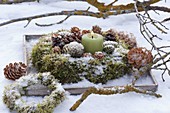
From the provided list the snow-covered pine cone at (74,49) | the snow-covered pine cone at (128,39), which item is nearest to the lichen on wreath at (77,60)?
the snow-covered pine cone at (74,49)

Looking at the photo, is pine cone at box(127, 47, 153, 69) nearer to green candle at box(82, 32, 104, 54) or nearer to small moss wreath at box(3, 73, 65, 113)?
green candle at box(82, 32, 104, 54)

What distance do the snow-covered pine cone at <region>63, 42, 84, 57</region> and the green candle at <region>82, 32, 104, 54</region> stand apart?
4cm

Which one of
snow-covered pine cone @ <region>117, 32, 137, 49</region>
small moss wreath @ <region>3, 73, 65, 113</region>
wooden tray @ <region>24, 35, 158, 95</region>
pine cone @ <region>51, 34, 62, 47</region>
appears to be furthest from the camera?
snow-covered pine cone @ <region>117, 32, 137, 49</region>

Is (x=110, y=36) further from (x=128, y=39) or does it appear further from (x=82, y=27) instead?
(x=82, y=27)

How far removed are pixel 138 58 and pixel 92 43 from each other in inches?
6.9

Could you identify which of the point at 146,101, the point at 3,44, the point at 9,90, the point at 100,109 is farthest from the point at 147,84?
the point at 3,44

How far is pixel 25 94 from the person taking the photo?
132 centimetres

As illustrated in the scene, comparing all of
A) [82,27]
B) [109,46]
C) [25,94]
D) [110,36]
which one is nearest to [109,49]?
[109,46]

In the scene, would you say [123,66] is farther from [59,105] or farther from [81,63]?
[59,105]

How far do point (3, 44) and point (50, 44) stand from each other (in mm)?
375

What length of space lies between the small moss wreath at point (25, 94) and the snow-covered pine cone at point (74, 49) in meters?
0.12

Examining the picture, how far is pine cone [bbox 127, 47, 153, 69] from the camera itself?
1421mm

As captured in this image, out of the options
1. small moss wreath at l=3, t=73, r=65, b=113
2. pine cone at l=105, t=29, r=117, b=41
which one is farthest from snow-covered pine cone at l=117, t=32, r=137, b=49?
small moss wreath at l=3, t=73, r=65, b=113

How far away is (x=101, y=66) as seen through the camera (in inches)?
54.9
